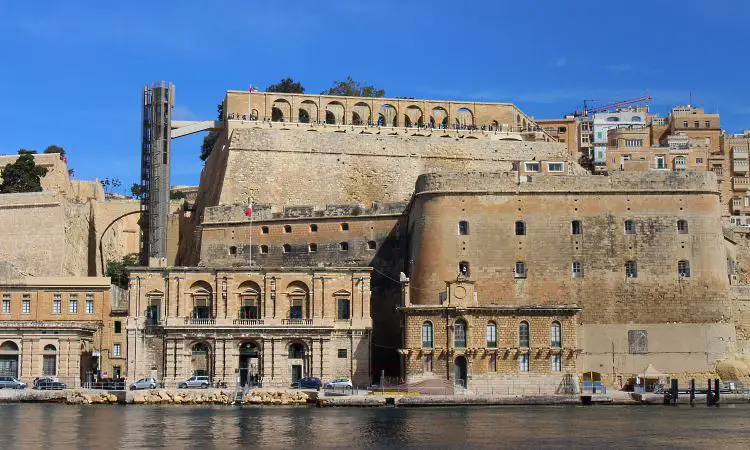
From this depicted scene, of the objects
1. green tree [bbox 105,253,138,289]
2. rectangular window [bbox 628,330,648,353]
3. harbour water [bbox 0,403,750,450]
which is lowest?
harbour water [bbox 0,403,750,450]

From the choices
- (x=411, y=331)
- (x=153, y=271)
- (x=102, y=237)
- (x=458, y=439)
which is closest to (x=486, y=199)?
(x=411, y=331)

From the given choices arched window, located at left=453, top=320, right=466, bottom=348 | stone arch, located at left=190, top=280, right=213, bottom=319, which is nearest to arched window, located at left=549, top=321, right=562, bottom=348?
arched window, located at left=453, top=320, right=466, bottom=348

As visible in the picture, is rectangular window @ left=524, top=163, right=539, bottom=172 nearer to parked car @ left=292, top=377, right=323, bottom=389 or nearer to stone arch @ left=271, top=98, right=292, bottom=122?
parked car @ left=292, top=377, right=323, bottom=389

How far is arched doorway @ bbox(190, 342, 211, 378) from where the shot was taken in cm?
5781

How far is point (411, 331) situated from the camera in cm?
5550

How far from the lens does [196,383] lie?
56312 mm

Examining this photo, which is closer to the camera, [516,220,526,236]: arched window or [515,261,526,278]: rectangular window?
[515,261,526,278]: rectangular window

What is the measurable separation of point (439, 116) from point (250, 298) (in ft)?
84.8

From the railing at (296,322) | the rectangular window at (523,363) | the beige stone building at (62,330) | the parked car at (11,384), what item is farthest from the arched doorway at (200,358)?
the rectangular window at (523,363)

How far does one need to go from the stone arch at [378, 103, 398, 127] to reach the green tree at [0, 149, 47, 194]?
2107cm

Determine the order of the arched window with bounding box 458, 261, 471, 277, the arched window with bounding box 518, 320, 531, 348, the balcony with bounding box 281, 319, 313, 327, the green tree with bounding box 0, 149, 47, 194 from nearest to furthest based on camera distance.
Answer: the arched window with bounding box 518, 320, 531, 348, the balcony with bounding box 281, 319, 313, 327, the arched window with bounding box 458, 261, 471, 277, the green tree with bounding box 0, 149, 47, 194

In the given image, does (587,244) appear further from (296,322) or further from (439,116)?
(439,116)

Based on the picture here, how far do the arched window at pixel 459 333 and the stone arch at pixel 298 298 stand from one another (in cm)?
726

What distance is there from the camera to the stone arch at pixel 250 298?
58.9m
